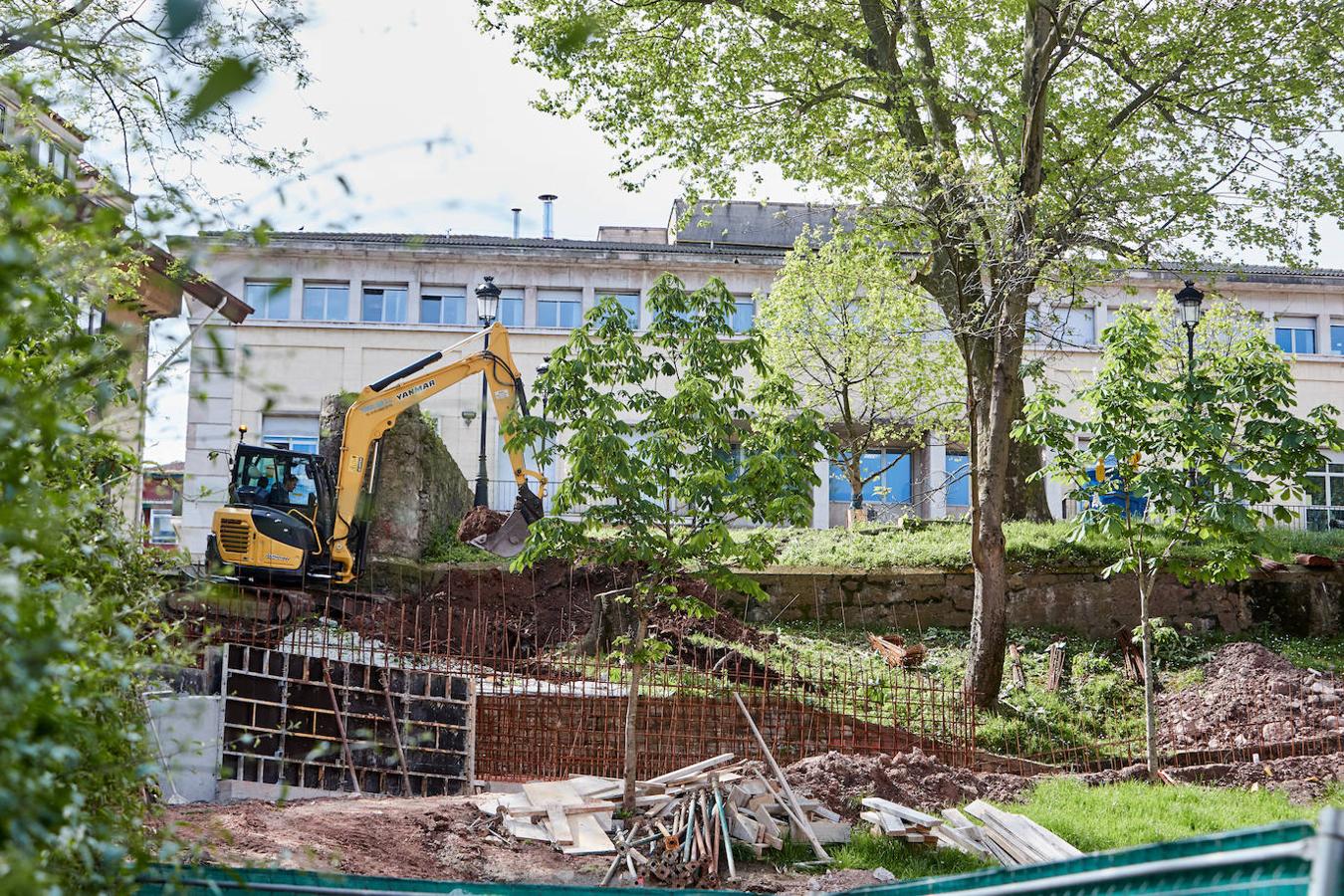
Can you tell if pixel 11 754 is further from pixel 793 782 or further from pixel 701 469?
pixel 793 782

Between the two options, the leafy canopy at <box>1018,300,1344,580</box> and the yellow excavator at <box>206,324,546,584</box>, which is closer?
the leafy canopy at <box>1018,300,1344,580</box>

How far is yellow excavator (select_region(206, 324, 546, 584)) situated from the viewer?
1978 cm

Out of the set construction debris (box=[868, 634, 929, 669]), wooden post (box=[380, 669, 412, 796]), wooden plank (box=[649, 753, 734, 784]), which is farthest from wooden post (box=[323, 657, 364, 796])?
construction debris (box=[868, 634, 929, 669])

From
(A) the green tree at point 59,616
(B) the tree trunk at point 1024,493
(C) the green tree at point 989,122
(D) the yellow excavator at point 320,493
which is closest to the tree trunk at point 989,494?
(C) the green tree at point 989,122

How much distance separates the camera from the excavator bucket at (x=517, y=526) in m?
22.7

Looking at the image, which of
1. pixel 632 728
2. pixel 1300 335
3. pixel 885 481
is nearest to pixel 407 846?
pixel 632 728

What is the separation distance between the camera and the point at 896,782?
13.5 metres

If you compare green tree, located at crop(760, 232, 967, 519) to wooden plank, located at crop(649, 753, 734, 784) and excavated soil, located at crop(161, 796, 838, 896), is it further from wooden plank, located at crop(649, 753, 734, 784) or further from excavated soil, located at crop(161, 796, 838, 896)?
excavated soil, located at crop(161, 796, 838, 896)

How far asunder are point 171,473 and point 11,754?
2.73 metres

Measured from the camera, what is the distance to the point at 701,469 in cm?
1241

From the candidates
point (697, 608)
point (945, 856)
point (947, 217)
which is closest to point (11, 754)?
point (945, 856)

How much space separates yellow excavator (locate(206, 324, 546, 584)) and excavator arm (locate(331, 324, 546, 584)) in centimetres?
2

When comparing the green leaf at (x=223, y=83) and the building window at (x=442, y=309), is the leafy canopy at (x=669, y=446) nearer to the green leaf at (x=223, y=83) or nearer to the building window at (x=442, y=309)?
the green leaf at (x=223, y=83)

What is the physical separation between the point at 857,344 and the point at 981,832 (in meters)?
20.1
